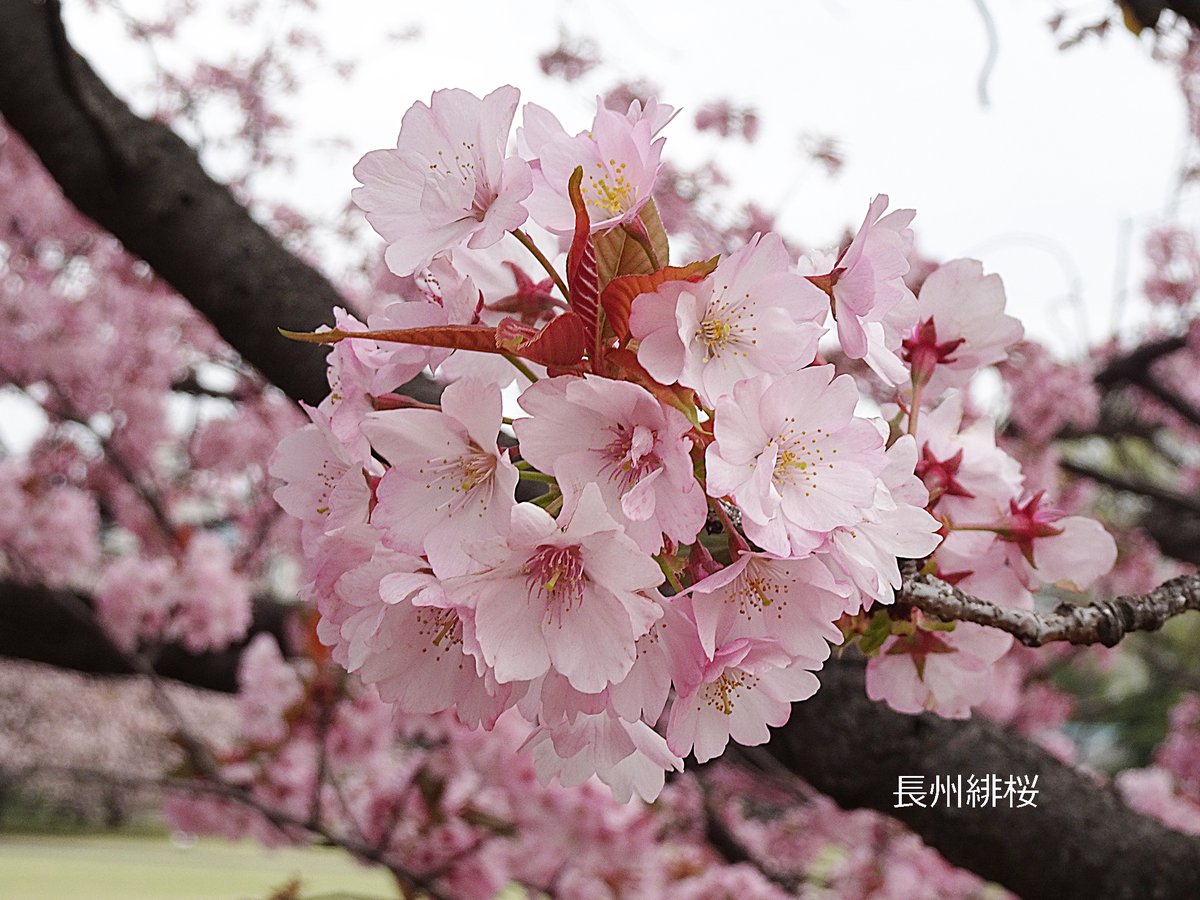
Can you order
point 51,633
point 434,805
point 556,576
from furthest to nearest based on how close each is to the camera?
point 51,633
point 434,805
point 556,576

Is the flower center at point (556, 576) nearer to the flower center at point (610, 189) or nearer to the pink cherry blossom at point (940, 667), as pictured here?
the flower center at point (610, 189)

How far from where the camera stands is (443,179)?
19.2 inches

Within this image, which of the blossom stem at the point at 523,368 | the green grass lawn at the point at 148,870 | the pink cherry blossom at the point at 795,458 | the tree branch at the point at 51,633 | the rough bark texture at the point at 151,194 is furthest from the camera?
the green grass lawn at the point at 148,870

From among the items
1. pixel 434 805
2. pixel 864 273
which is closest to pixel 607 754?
pixel 864 273

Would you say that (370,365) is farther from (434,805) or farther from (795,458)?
(434,805)

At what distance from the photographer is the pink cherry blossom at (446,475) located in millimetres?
441

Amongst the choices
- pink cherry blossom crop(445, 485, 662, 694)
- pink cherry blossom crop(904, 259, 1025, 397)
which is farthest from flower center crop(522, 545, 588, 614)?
pink cherry blossom crop(904, 259, 1025, 397)

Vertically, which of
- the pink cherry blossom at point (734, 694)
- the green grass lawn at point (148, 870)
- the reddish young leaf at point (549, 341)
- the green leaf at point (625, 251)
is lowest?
the green grass lawn at point (148, 870)

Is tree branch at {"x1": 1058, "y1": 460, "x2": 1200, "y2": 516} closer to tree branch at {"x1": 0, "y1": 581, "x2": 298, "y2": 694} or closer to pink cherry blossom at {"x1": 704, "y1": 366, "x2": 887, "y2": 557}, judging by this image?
pink cherry blossom at {"x1": 704, "y1": 366, "x2": 887, "y2": 557}

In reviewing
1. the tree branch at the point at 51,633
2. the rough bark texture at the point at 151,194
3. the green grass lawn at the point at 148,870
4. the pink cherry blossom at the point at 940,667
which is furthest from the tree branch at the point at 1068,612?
the green grass lawn at the point at 148,870

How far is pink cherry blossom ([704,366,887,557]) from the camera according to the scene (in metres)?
0.41

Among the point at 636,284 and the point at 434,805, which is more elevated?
the point at 636,284

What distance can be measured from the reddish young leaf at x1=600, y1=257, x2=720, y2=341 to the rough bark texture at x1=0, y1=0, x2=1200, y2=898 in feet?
2.02

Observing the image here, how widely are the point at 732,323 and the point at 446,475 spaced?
15 cm
